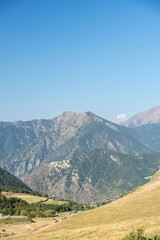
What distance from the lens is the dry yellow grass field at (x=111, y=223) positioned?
48.5m

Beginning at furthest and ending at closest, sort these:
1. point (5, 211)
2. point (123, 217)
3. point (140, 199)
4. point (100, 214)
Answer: point (5, 211) → point (140, 199) → point (100, 214) → point (123, 217)

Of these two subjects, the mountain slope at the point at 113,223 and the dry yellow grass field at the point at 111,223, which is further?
the dry yellow grass field at the point at 111,223

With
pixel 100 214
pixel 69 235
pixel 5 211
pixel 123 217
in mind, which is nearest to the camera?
pixel 69 235

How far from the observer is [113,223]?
188 ft

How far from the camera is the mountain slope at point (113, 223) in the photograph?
1905 inches

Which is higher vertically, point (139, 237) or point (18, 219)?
point (139, 237)

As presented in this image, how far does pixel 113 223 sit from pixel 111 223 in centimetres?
66

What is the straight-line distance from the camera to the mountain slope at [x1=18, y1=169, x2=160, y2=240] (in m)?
48.4

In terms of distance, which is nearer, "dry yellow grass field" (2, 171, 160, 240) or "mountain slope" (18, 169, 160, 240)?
"mountain slope" (18, 169, 160, 240)

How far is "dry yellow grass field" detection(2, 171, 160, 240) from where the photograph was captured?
159 ft

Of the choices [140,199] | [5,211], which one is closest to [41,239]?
[140,199]

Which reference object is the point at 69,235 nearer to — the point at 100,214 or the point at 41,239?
the point at 41,239

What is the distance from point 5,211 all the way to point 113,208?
127 m

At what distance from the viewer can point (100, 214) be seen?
69.9 meters
